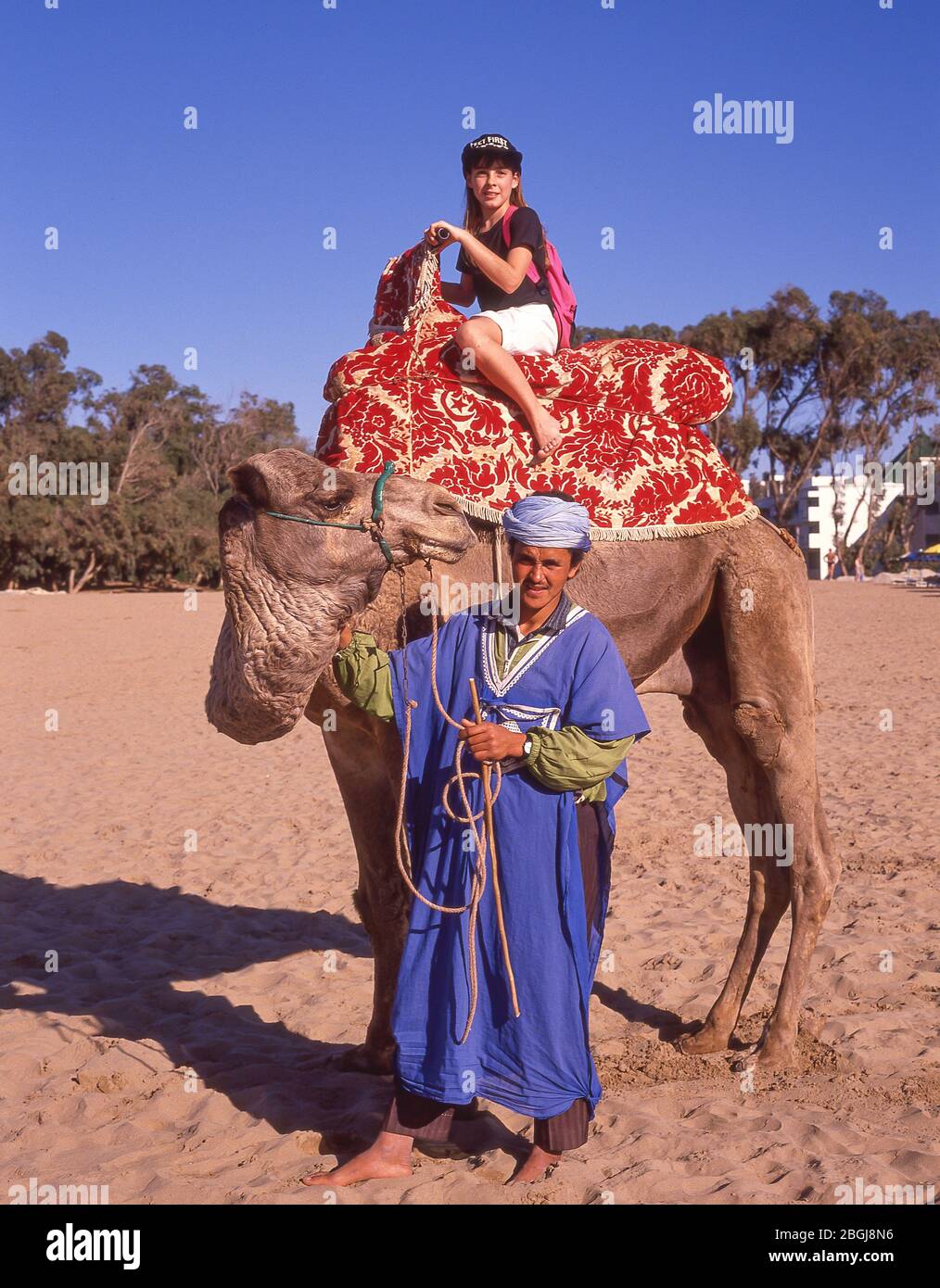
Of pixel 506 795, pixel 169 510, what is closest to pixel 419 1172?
pixel 506 795

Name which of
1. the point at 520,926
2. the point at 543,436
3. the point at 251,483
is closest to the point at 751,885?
the point at 520,926

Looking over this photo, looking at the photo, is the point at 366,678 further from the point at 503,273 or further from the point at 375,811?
the point at 503,273

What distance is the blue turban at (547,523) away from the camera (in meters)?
3.30

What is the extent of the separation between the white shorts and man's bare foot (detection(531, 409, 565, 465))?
32cm

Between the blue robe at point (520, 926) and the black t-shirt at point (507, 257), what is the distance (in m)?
1.61

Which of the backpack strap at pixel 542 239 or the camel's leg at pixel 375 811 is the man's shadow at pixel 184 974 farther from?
Result: the backpack strap at pixel 542 239

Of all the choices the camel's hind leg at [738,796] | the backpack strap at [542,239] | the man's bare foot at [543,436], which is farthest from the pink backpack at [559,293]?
the camel's hind leg at [738,796]

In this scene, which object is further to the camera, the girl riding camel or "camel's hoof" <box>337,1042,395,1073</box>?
"camel's hoof" <box>337,1042,395,1073</box>

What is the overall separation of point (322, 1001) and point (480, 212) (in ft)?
11.4

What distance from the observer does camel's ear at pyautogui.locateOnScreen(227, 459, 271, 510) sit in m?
3.35

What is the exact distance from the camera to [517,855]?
329 centimetres

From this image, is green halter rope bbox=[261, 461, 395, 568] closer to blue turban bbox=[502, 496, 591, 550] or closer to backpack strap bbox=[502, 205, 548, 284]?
blue turban bbox=[502, 496, 591, 550]

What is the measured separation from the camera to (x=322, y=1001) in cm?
530

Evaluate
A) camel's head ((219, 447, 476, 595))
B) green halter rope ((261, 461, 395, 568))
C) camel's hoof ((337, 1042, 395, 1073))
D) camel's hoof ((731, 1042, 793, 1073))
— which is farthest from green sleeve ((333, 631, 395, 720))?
camel's hoof ((731, 1042, 793, 1073))
